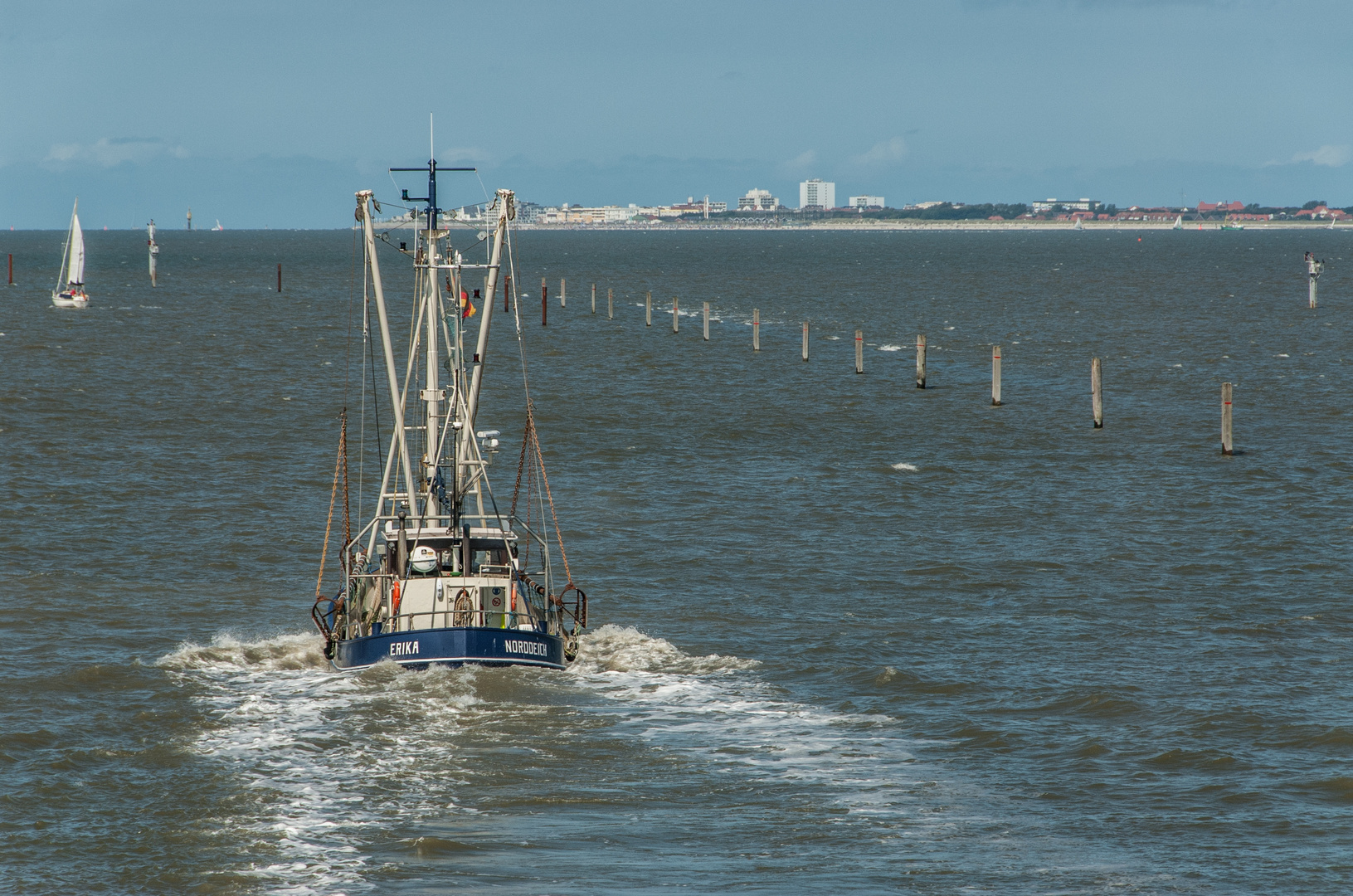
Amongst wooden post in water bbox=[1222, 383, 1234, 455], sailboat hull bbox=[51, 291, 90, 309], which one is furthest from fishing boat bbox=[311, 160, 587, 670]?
sailboat hull bbox=[51, 291, 90, 309]

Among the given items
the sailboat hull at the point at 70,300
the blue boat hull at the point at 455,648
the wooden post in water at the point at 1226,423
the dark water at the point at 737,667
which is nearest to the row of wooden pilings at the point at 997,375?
the wooden post in water at the point at 1226,423

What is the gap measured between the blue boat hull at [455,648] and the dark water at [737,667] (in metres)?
0.45

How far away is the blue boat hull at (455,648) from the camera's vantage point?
27.2 metres

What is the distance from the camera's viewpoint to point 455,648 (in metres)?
27.2

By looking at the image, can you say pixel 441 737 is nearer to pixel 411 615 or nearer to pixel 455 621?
pixel 411 615

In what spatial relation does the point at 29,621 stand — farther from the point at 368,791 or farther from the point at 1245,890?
the point at 1245,890

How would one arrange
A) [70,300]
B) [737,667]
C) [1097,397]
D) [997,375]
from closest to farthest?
[737,667] → [1097,397] → [997,375] → [70,300]

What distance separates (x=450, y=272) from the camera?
3073 centimetres

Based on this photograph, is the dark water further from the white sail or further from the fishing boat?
the white sail

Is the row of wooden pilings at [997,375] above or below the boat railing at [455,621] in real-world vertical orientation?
above

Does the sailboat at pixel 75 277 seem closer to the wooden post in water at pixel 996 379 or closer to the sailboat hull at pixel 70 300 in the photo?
the sailboat hull at pixel 70 300

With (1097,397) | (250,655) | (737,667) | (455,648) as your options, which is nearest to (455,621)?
(455,648)

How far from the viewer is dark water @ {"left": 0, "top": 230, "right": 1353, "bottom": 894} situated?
2045 centimetres

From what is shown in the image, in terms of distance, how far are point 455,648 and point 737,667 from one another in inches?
208
